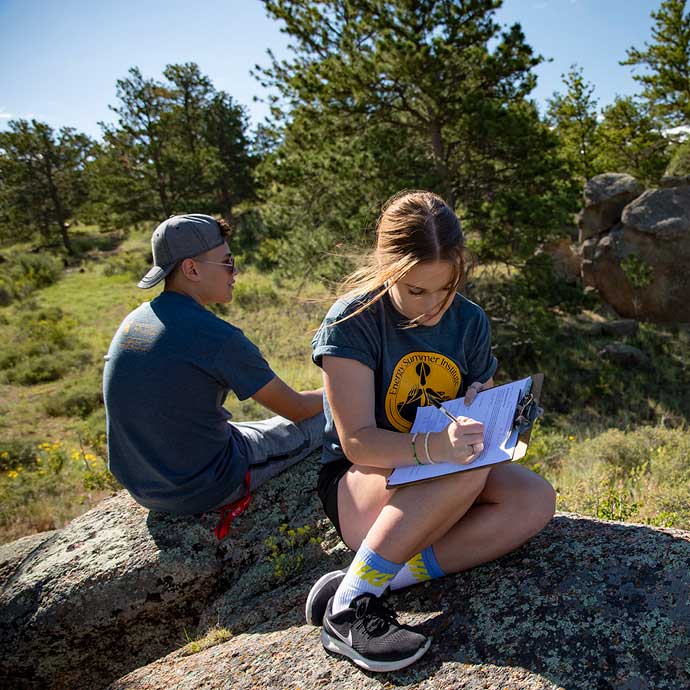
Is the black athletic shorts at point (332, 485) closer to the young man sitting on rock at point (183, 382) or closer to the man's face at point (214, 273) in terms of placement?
the young man sitting on rock at point (183, 382)

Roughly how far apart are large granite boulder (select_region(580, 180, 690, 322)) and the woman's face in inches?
351

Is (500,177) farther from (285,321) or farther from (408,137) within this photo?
(285,321)

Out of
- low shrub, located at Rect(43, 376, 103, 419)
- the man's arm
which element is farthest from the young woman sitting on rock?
low shrub, located at Rect(43, 376, 103, 419)

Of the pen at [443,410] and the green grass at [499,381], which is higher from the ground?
the pen at [443,410]

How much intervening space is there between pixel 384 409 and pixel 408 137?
7.17 m

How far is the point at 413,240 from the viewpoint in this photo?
1.75 m

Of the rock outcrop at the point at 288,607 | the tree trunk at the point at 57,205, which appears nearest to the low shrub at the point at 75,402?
the rock outcrop at the point at 288,607

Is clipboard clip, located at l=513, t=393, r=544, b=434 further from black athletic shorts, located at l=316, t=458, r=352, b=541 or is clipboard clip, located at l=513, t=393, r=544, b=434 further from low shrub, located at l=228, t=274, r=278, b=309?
low shrub, located at l=228, t=274, r=278, b=309

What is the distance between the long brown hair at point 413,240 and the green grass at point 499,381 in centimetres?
57

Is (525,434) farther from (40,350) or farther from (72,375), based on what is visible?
(40,350)

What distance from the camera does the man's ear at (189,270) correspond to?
2.38 m

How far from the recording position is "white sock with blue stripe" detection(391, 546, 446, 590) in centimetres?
181

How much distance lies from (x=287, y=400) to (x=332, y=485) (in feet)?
2.01

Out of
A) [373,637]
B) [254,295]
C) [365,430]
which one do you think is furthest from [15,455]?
[254,295]
